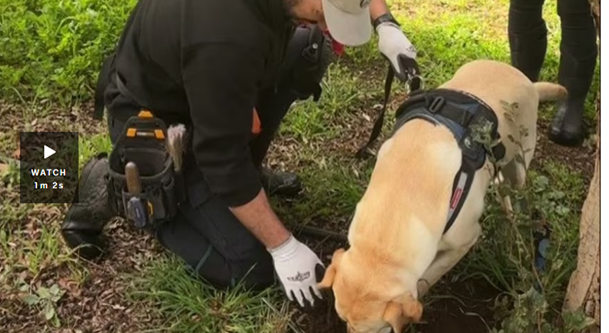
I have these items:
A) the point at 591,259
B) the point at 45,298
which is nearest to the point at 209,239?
the point at 45,298

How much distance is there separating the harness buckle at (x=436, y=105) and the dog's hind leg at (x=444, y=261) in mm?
428

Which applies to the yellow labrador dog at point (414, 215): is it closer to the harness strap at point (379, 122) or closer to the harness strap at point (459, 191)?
the harness strap at point (459, 191)

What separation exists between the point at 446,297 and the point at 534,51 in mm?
1570

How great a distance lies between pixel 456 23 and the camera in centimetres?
504

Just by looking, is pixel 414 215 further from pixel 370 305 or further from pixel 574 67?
pixel 574 67

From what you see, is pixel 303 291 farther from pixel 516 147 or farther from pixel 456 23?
pixel 456 23

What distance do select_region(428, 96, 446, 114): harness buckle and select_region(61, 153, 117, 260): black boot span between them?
1369 millimetres

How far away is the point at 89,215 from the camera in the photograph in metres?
3.34

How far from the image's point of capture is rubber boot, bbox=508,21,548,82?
4.01 meters

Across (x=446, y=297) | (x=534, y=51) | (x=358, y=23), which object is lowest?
(x=446, y=297)

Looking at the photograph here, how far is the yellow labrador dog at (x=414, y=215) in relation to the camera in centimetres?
247

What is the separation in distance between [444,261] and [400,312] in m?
0.48

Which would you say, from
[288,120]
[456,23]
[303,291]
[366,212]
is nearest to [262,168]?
[288,120]
